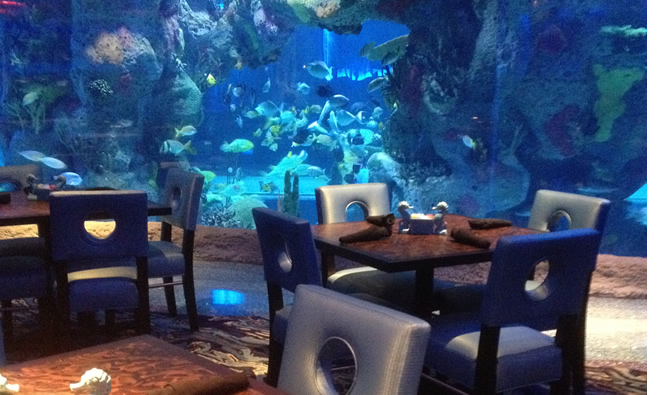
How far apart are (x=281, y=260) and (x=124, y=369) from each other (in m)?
1.52

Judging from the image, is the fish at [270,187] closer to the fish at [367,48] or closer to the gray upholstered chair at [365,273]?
the fish at [367,48]

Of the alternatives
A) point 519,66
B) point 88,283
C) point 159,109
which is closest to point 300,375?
point 88,283

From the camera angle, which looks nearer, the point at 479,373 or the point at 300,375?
the point at 300,375

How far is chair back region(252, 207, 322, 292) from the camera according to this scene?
2.81 metres

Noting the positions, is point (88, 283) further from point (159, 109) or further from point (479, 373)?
point (159, 109)

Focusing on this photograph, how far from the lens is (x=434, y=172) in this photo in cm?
891

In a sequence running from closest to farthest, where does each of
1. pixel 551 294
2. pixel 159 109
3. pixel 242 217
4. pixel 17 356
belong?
pixel 551 294, pixel 17 356, pixel 159 109, pixel 242 217

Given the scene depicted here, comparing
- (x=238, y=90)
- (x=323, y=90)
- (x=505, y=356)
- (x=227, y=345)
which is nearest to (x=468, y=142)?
(x=323, y=90)

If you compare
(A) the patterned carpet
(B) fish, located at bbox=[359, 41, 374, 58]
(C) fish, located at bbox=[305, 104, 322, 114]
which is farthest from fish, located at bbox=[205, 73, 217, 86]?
(A) the patterned carpet

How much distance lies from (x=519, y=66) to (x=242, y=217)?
5023mm

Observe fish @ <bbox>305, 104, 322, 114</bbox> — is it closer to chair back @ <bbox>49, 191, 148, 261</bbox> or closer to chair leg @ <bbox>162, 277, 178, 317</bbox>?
chair leg @ <bbox>162, 277, 178, 317</bbox>

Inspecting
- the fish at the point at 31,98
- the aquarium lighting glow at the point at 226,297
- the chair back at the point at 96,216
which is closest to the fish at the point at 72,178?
the fish at the point at 31,98

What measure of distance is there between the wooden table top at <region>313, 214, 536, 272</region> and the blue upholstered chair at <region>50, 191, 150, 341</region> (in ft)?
3.42

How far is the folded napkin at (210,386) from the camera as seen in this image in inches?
50.5
